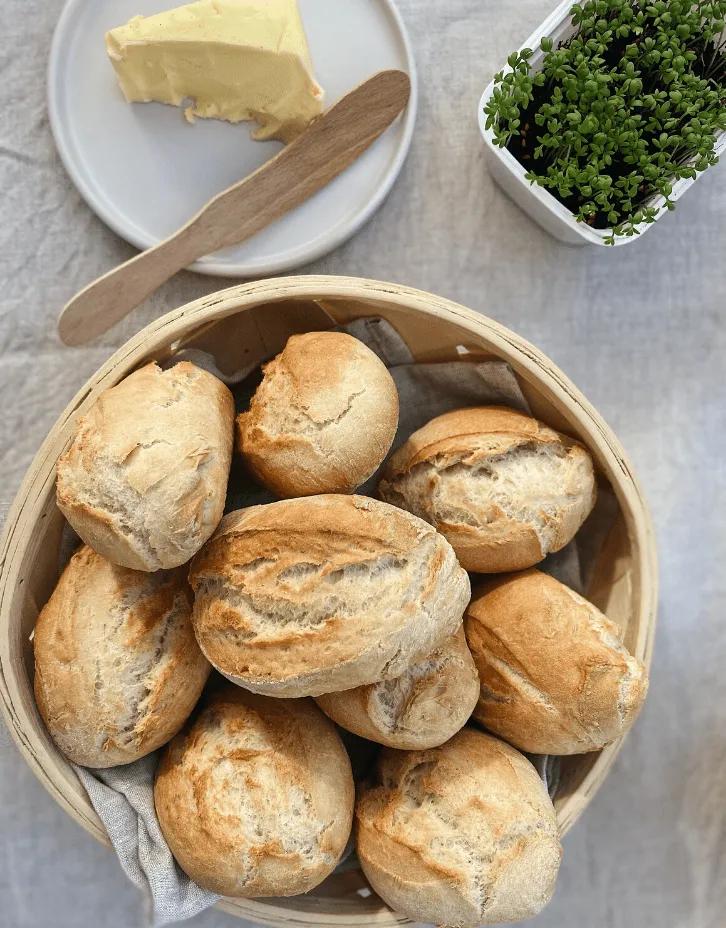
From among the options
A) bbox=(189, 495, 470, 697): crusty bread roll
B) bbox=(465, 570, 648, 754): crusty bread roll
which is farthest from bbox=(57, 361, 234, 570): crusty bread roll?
bbox=(465, 570, 648, 754): crusty bread roll

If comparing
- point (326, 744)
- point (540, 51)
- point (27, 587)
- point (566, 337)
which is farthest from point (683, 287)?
point (27, 587)

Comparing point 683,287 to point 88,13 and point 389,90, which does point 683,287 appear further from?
point 88,13

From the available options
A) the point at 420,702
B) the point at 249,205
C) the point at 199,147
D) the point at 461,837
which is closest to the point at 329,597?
the point at 420,702

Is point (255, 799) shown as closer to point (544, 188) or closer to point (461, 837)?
point (461, 837)

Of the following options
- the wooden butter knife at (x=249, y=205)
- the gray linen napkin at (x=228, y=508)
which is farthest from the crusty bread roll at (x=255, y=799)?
the wooden butter knife at (x=249, y=205)

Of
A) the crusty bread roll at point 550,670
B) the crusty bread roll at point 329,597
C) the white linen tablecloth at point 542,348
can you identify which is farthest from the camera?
the white linen tablecloth at point 542,348

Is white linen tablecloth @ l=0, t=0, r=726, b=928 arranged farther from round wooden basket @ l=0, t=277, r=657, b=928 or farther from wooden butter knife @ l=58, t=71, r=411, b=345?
round wooden basket @ l=0, t=277, r=657, b=928

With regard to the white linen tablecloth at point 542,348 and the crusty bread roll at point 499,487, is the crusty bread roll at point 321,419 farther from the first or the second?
the white linen tablecloth at point 542,348
